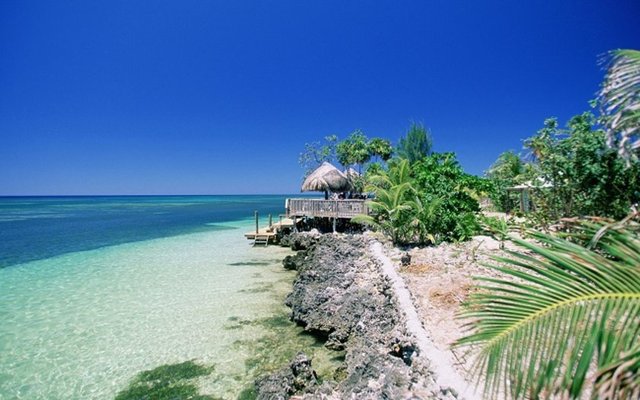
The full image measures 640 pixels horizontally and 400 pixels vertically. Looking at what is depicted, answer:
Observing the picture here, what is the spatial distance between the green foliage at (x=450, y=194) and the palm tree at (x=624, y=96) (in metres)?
7.79

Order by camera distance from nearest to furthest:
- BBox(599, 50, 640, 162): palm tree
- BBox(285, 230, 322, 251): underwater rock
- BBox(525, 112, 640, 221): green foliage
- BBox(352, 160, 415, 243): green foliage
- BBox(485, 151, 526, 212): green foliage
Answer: BBox(599, 50, 640, 162): palm tree < BBox(525, 112, 640, 221): green foliage < BBox(352, 160, 415, 243): green foliage < BBox(285, 230, 322, 251): underwater rock < BBox(485, 151, 526, 212): green foliage

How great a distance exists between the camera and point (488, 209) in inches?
854

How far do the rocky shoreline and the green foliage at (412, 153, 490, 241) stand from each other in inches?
108

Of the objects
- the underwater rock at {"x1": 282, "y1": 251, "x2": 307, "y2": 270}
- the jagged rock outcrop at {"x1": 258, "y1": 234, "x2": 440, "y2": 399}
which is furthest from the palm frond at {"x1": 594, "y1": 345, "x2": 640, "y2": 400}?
the underwater rock at {"x1": 282, "y1": 251, "x2": 307, "y2": 270}

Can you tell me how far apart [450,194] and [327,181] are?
920 centimetres

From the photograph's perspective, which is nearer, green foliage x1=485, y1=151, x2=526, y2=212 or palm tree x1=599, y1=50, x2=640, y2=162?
palm tree x1=599, y1=50, x2=640, y2=162

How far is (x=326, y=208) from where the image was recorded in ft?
53.8

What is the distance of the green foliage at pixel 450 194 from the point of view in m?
10.3

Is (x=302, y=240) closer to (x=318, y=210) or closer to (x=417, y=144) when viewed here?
(x=318, y=210)

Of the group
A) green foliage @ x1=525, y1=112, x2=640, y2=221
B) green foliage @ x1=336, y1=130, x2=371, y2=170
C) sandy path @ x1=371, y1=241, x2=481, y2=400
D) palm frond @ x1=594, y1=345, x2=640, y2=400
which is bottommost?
sandy path @ x1=371, y1=241, x2=481, y2=400

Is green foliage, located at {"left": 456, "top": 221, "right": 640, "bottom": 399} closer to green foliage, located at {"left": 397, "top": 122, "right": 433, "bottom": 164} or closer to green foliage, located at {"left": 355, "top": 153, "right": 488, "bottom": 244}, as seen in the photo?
green foliage, located at {"left": 355, "top": 153, "right": 488, "bottom": 244}

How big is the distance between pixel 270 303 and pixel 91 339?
3.91m

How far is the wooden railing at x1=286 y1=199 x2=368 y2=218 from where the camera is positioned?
15.2 m

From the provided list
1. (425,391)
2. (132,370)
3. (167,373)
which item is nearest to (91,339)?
(132,370)
